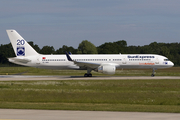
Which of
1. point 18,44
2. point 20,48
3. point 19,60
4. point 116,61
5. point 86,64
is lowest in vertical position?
point 86,64

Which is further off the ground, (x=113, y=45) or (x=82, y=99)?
(x=113, y=45)

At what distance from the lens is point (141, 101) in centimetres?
1755

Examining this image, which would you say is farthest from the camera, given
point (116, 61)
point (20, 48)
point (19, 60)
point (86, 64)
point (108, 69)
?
point (20, 48)

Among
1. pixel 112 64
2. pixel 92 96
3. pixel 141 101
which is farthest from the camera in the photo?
pixel 112 64

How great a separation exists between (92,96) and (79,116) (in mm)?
8827

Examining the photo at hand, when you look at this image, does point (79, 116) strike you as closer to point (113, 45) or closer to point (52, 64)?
point (52, 64)

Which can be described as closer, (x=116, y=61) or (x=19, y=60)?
(x=116, y=61)

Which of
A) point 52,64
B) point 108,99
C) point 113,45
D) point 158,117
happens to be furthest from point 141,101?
point 113,45

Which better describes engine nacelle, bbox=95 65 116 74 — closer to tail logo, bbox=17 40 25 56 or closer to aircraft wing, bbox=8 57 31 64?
aircraft wing, bbox=8 57 31 64

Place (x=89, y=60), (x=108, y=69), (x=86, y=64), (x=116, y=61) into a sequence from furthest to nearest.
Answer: (x=89, y=60) < (x=116, y=61) < (x=86, y=64) < (x=108, y=69)

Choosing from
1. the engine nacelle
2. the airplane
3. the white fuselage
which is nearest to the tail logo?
the airplane

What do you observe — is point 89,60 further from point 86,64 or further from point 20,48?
point 20,48

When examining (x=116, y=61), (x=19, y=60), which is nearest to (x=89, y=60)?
(x=116, y=61)

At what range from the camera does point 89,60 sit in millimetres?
43094
